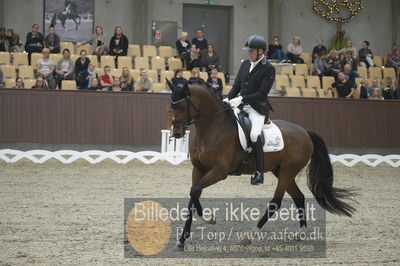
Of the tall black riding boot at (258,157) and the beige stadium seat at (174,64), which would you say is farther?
the beige stadium seat at (174,64)

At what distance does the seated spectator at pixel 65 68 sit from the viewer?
1553 centimetres

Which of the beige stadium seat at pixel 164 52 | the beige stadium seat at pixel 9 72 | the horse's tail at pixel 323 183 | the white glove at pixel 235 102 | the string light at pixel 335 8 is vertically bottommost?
the horse's tail at pixel 323 183

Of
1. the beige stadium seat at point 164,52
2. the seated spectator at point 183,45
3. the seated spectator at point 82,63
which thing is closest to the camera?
the seated spectator at point 82,63

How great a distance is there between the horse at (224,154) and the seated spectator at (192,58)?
9.53 meters

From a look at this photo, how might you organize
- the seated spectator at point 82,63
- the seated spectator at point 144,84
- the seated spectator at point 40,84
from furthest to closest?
the seated spectator at point 82,63 → the seated spectator at point 144,84 → the seated spectator at point 40,84

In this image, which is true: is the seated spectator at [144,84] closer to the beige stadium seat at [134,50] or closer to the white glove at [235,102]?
the beige stadium seat at [134,50]

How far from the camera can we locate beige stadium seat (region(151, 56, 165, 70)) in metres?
17.2

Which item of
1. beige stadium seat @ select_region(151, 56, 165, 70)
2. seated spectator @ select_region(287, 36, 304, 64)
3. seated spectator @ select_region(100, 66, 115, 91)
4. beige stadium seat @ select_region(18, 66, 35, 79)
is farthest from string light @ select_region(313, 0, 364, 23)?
beige stadium seat @ select_region(18, 66, 35, 79)

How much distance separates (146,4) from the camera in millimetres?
20172

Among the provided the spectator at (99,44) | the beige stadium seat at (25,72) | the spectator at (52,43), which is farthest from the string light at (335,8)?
the beige stadium seat at (25,72)

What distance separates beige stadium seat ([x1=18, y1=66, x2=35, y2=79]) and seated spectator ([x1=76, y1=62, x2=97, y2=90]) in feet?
4.20

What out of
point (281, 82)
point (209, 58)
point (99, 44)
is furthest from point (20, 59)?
point (281, 82)

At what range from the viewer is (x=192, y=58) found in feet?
55.3

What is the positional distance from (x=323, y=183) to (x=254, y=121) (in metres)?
1.20
